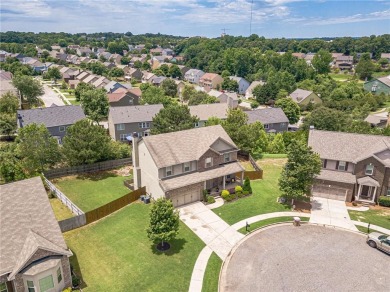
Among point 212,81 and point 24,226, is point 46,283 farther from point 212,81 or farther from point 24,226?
point 212,81

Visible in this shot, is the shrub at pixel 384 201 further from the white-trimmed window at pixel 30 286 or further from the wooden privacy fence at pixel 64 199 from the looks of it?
the white-trimmed window at pixel 30 286

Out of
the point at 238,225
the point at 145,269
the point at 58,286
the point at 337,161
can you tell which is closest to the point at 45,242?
the point at 58,286

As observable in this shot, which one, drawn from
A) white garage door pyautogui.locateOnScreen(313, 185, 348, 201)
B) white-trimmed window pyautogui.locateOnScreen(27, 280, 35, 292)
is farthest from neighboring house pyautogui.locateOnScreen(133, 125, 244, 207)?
white-trimmed window pyautogui.locateOnScreen(27, 280, 35, 292)

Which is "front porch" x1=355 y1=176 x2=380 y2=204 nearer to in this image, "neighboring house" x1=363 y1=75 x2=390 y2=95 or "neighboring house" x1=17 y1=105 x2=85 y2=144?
"neighboring house" x1=17 y1=105 x2=85 y2=144

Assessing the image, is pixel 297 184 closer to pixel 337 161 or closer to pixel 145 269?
pixel 337 161

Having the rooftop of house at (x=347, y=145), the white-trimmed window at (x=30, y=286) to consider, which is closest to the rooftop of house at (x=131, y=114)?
the rooftop of house at (x=347, y=145)

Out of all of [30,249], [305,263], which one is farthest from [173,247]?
[30,249]
